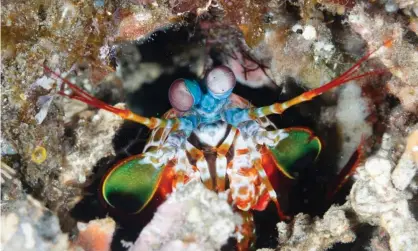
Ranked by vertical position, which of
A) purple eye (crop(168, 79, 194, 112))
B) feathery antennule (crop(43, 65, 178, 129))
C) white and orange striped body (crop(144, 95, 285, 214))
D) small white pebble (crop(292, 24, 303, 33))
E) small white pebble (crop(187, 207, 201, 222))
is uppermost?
small white pebble (crop(292, 24, 303, 33))

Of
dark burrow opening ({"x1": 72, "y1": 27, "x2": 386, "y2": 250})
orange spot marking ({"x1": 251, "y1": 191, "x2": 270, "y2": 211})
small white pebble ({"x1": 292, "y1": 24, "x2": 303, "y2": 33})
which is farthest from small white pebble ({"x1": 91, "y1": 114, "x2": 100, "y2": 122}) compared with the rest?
small white pebble ({"x1": 292, "y1": 24, "x2": 303, "y2": 33})

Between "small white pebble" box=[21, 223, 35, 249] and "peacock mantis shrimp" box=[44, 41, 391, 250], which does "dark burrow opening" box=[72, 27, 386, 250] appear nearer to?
"peacock mantis shrimp" box=[44, 41, 391, 250]

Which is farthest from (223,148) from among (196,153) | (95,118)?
(95,118)

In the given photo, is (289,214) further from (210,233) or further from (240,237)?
(210,233)

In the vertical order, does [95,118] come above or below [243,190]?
below

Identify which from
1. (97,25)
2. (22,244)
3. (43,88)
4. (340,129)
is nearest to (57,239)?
(22,244)

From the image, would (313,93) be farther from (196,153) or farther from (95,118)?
(95,118)
